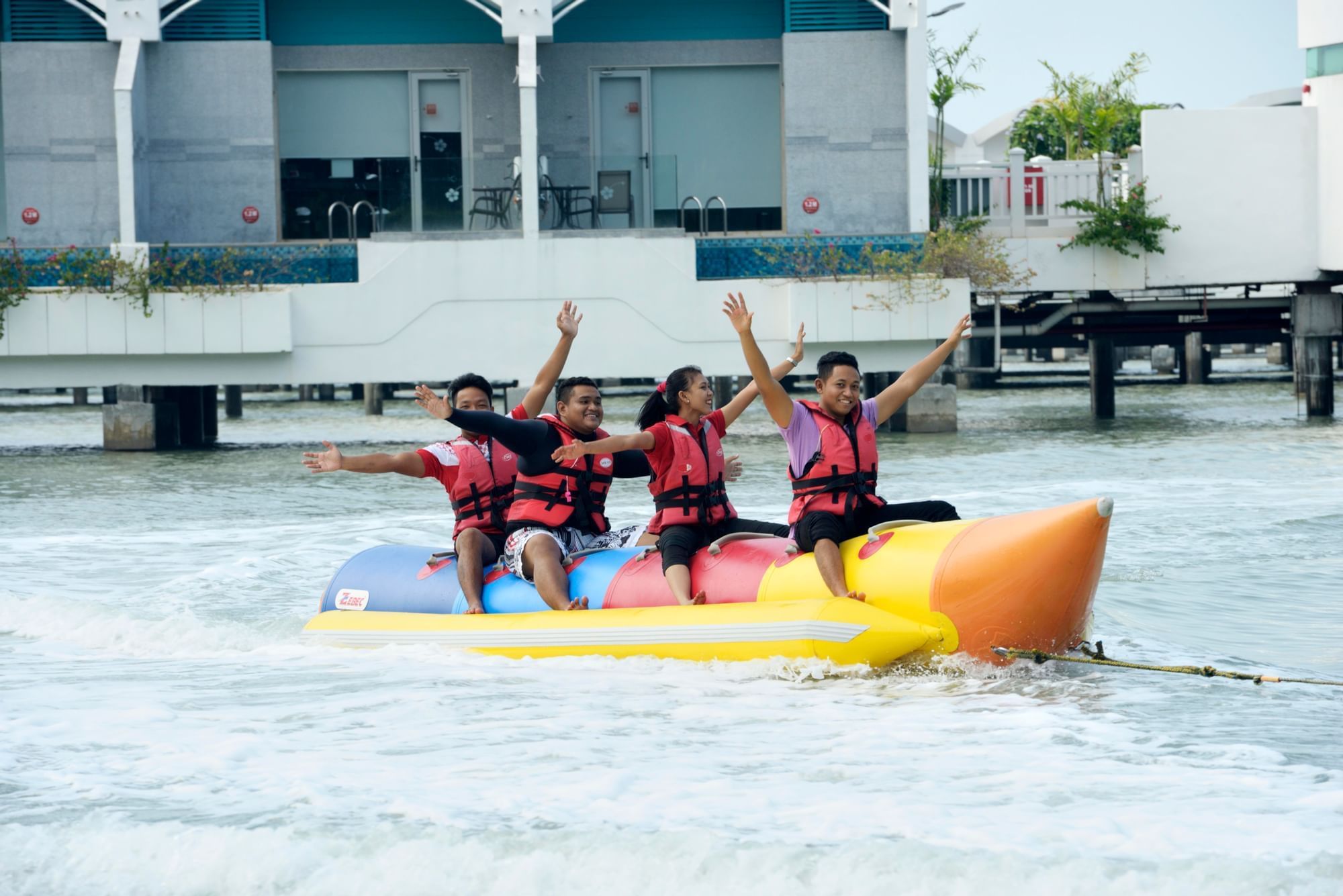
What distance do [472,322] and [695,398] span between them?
30.0ft

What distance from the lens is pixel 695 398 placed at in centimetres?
600

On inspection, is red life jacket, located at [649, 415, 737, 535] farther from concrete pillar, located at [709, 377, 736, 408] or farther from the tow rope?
concrete pillar, located at [709, 377, 736, 408]

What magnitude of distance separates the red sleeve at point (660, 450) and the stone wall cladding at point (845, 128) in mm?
10462

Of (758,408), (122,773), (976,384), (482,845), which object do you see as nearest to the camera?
(482,845)

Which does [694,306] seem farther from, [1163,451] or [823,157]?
[1163,451]

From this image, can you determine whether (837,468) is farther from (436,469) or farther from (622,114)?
(622,114)

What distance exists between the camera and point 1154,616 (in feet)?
23.0

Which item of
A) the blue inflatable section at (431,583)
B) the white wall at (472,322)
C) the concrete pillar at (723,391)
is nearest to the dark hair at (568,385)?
the blue inflatable section at (431,583)

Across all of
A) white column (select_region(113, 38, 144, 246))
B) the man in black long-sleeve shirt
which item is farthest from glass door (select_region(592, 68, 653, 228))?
the man in black long-sleeve shirt

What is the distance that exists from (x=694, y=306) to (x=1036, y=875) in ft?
37.6

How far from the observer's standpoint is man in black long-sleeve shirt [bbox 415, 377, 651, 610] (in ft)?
19.9

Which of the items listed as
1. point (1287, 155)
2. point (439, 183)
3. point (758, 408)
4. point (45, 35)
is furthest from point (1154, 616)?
point (758, 408)

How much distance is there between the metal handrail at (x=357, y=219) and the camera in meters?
15.1

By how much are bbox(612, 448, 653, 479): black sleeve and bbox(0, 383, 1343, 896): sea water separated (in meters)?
0.86
